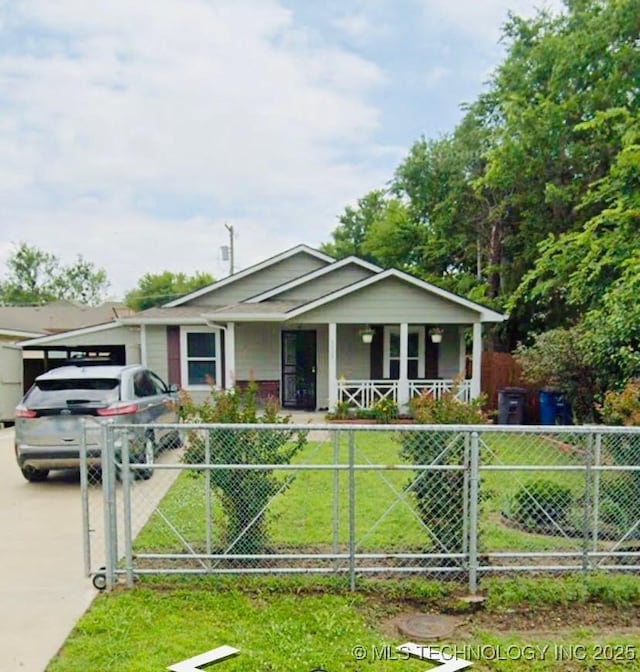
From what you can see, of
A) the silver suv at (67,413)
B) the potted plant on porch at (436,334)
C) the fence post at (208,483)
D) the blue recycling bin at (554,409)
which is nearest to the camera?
the fence post at (208,483)

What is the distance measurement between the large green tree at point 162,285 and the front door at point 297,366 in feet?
123

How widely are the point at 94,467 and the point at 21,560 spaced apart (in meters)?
2.90

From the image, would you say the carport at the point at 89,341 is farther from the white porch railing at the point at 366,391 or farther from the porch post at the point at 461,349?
the porch post at the point at 461,349

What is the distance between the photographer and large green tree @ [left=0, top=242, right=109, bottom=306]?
49.6 meters

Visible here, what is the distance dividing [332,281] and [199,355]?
14.6 ft

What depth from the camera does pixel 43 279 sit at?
5109 centimetres

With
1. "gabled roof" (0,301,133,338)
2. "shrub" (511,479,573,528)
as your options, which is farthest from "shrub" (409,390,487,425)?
"gabled roof" (0,301,133,338)

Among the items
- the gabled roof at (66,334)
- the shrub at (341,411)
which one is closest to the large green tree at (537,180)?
the shrub at (341,411)

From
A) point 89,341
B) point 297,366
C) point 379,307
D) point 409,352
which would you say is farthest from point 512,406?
point 89,341

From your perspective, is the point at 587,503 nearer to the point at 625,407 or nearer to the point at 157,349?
the point at 625,407

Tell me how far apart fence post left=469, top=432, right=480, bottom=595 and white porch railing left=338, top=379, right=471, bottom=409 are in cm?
816

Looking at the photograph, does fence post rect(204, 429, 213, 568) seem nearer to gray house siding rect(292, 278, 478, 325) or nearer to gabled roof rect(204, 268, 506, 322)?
gabled roof rect(204, 268, 506, 322)

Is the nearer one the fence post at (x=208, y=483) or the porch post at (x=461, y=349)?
the fence post at (x=208, y=483)

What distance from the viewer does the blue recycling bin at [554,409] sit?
34.7ft
